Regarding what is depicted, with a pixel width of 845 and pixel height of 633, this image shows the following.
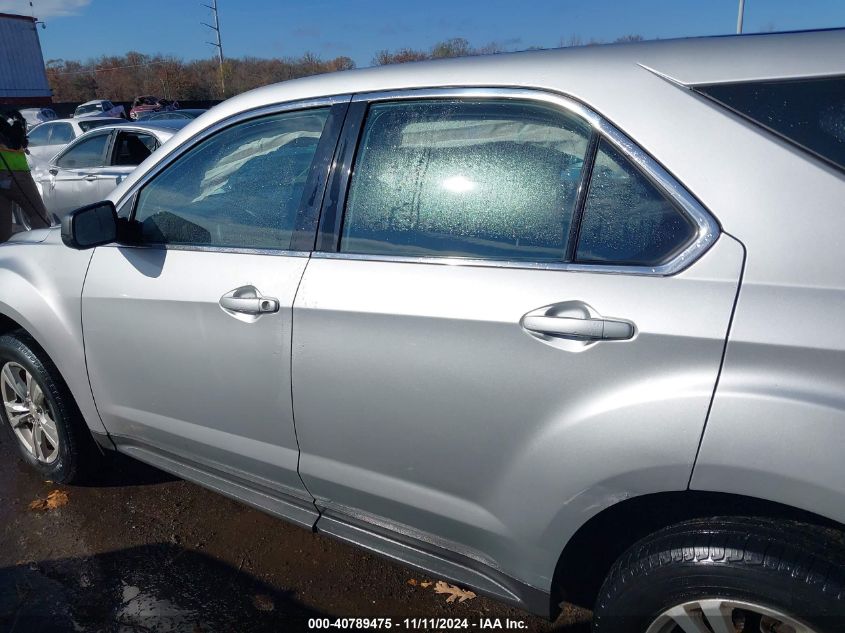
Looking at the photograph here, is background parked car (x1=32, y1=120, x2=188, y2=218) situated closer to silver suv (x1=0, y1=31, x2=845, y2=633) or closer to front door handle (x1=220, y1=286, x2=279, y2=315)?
silver suv (x1=0, y1=31, x2=845, y2=633)

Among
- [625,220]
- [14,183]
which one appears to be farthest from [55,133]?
[625,220]

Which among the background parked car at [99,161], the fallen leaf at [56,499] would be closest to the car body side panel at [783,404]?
the fallen leaf at [56,499]

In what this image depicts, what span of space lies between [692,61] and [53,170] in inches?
362

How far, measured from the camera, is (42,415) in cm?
315

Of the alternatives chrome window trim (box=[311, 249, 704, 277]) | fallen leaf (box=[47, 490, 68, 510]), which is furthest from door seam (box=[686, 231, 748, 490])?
fallen leaf (box=[47, 490, 68, 510])

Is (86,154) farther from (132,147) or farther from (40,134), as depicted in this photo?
(40,134)

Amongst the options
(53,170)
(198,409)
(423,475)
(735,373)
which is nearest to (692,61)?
(735,373)

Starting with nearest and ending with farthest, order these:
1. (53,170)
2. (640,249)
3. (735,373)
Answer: (735,373)
(640,249)
(53,170)

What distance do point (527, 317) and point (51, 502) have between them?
9.03 ft

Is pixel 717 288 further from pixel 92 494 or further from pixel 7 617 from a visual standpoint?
pixel 92 494

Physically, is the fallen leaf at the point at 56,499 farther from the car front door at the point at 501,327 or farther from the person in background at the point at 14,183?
the person in background at the point at 14,183

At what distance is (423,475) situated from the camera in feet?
6.41

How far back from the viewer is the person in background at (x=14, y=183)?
5918 millimetres

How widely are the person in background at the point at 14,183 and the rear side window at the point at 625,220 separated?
5.78 metres
